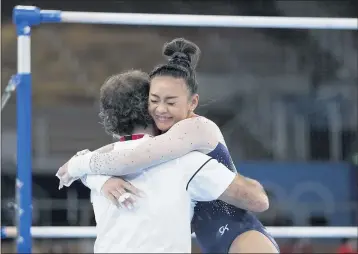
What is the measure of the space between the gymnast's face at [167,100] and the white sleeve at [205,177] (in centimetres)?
10

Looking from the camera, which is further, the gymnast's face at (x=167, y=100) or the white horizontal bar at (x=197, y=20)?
the white horizontal bar at (x=197, y=20)

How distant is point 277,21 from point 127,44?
3.38 metres

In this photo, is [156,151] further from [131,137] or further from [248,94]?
[248,94]

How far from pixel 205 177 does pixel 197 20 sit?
59 cm

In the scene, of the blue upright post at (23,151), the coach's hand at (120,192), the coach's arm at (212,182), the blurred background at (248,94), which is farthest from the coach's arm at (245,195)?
the blurred background at (248,94)

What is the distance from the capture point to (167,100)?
1170 millimetres

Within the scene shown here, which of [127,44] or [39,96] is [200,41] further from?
[39,96]

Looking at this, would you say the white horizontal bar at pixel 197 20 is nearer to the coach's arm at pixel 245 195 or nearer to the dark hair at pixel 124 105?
the dark hair at pixel 124 105

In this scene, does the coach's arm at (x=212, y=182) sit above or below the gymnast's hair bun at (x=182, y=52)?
below

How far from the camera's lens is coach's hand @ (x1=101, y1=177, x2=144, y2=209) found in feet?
3.59

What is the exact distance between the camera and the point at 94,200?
1.17 meters

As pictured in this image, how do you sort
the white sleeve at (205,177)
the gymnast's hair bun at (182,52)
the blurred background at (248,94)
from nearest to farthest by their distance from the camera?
the white sleeve at (205,177), the gymnast's hair bun at (182,52), the blurred background at (248,94)

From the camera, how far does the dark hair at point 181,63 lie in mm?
1183


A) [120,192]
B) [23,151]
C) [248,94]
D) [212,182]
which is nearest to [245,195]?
[212,182]
